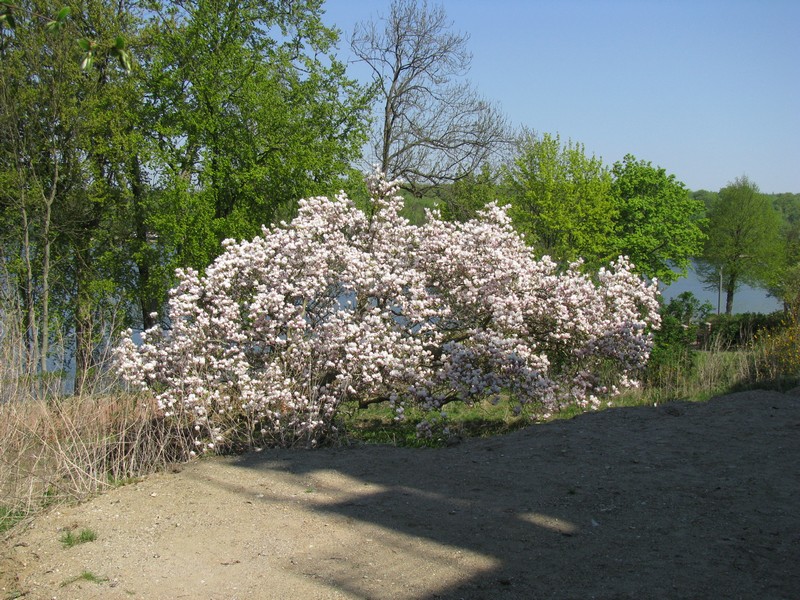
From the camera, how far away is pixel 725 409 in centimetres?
732

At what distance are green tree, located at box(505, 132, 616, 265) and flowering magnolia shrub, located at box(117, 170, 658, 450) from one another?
1314cm

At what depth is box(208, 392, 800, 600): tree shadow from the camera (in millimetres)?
4141

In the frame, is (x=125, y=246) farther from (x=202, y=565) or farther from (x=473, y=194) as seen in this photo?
(x=202, y=565)

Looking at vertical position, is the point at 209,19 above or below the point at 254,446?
above

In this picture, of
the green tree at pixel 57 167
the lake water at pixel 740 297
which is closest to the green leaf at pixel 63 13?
the green tree at pixel 57 167

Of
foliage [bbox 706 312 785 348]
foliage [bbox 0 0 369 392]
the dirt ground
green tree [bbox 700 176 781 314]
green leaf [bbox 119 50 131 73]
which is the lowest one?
the dirt ground

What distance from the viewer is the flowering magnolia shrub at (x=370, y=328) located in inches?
292

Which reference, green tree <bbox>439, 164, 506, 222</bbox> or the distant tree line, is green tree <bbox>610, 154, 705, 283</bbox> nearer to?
green tree <bbox>439, 164, 506, 222</bbox>

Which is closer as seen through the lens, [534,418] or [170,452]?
[170,452]

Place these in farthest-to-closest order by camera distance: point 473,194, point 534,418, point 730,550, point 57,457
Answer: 1. point 473,194
2. point 534,418
3. point 57,457
4. point 730,550

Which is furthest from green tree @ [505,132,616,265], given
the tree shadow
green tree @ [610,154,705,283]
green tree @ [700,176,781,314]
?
green tree @ [700,176,781,314]

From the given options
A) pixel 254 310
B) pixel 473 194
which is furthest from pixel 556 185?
pixel 254 310

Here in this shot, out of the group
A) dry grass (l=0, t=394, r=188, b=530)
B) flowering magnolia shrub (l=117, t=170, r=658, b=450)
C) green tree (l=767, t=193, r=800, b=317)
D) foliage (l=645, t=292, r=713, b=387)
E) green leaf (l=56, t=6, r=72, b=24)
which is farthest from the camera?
green tree (l=767, t=193, r=800, b=317)

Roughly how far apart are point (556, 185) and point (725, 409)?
16991 mm
